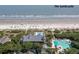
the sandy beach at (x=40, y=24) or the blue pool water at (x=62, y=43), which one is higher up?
the sandy beach at (x=40, y=24)

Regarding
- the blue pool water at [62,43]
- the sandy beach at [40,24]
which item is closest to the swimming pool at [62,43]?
the blue pool water at [62,43]

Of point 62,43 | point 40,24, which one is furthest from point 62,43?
point 40,24

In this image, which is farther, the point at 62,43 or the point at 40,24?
the point at 40,24

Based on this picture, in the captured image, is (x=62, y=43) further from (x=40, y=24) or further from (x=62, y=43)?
(x=40, y=24)

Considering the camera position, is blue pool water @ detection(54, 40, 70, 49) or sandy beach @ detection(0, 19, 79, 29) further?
sandy beach @ detection(0, 19, 79, 29)

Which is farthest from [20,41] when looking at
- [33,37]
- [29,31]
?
[29,31]

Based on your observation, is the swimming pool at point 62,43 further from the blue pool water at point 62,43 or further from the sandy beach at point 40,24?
the sandy beach at point 40,24

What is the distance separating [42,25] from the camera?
A: 22.9ft

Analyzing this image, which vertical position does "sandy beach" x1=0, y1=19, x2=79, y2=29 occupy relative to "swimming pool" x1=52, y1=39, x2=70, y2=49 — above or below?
above

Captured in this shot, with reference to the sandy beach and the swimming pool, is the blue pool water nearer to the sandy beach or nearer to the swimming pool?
the swimming pool

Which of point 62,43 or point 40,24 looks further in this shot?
point 40,24

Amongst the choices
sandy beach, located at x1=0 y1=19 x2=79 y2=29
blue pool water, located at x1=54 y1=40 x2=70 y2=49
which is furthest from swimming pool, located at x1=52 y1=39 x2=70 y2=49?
sandy beach, located at x1=0 y1=19 x2=79 y2=29
